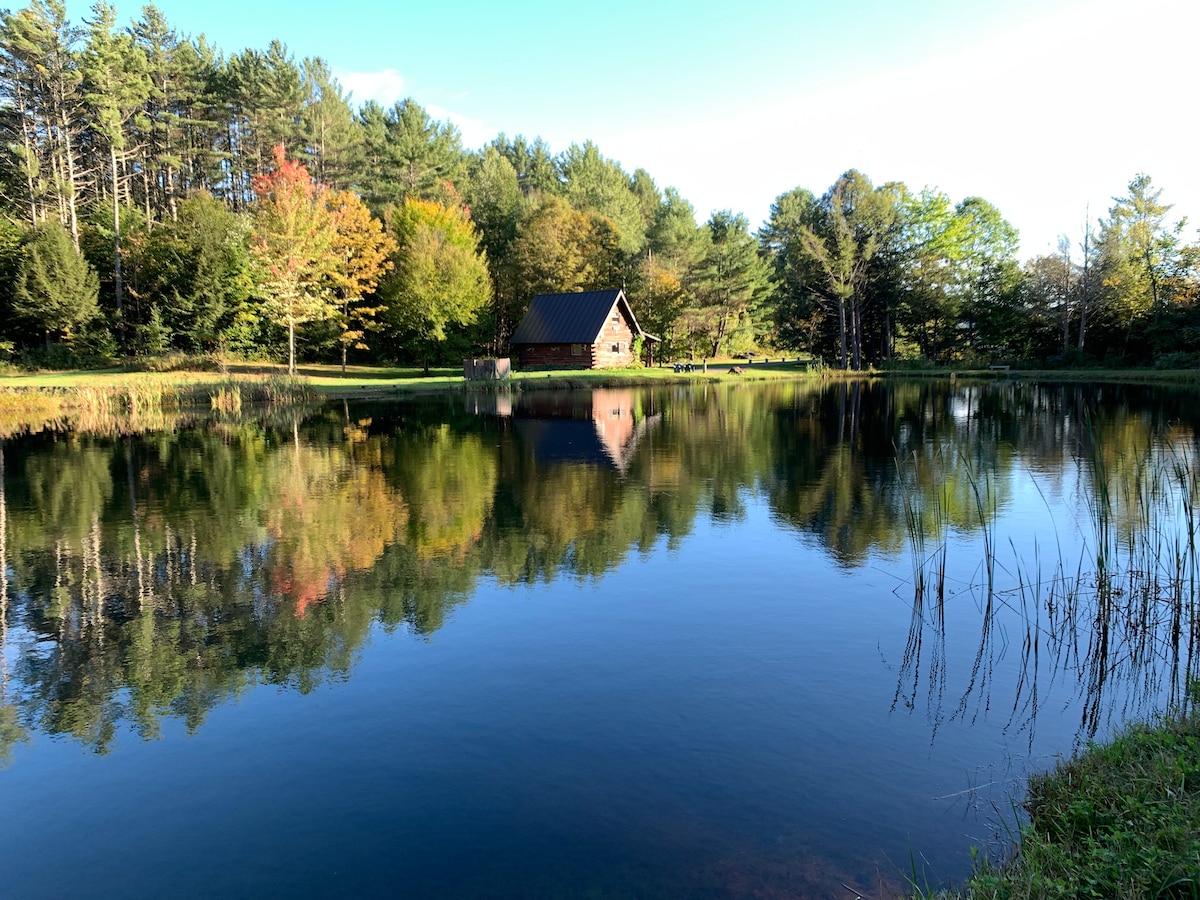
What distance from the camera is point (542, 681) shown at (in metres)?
7.60

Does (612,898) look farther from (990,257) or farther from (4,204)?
(990,257)

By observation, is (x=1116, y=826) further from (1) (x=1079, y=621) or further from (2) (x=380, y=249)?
(2) (x=380, y=249)

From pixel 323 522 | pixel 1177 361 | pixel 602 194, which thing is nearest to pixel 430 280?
pixel 602 194

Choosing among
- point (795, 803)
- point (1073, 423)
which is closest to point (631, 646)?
point (795, 803)

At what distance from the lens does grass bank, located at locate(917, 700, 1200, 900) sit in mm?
3807

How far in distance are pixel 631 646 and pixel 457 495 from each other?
845 cm

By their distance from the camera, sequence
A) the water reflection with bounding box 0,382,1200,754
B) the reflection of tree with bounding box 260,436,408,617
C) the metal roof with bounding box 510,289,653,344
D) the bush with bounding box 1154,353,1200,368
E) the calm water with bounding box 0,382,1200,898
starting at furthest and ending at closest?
the metal roof with bounding box 510,289,653,344 < the bush with bounding box 1154,353,1200,368 < the reflection of tree with bounding box 260,436,408,617 < the water reflection with bounding box 0,382,1200,754 < the calm water with bounding box 0,382,1200,898

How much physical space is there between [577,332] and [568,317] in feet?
6.25

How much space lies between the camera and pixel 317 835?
5.27 m

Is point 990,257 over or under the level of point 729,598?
over

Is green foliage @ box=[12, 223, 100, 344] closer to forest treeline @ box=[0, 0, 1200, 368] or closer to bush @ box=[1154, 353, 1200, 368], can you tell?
forest treeline @ box=[0, 0, 1200, 368]

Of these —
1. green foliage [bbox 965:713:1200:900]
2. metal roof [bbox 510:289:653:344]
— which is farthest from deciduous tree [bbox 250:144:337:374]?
green foliage [bbox 965:713:1200:900]

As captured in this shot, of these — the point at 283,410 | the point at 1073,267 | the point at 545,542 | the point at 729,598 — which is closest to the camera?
the point at 729,598

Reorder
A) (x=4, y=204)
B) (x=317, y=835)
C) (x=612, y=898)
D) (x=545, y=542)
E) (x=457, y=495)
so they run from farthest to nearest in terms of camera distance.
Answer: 1. (x=4, y=204)
2. (x=457, y=495)
3. (x=545, y=542)
4. (x=317, y=835)
5. (x=612, y=898)
